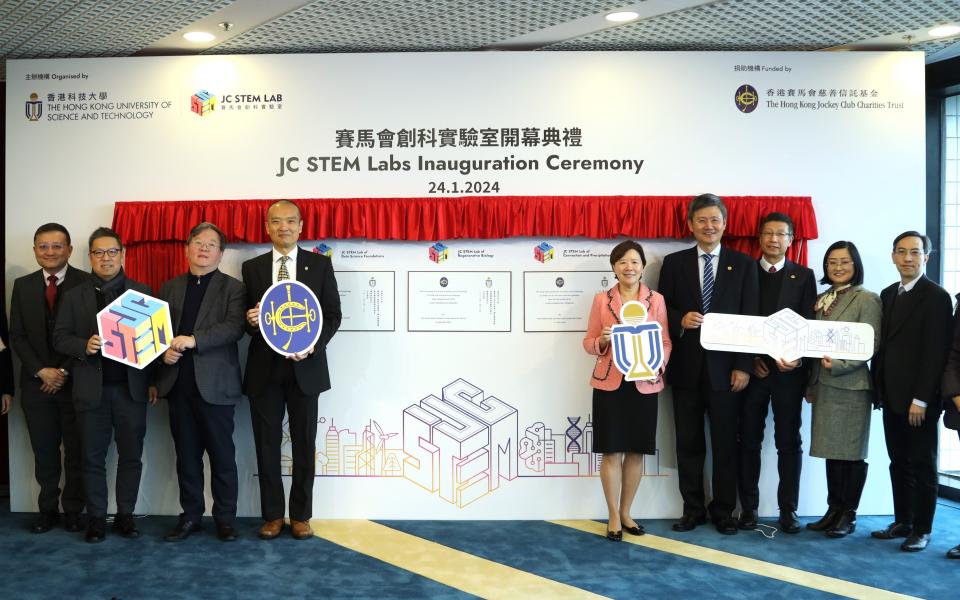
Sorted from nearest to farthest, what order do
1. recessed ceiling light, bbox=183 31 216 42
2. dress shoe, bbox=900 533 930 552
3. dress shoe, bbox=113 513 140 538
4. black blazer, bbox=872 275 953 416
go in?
black blazer, bbox=872 275 953 416 < dress shoe, bbox=900 533 930 552 < dress shoe, bbox=113 513 140 538 < recessed ceiling light, bbox=183 31 216 42

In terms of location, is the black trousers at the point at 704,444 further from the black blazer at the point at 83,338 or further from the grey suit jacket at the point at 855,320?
the black blazer at the point at 83,338

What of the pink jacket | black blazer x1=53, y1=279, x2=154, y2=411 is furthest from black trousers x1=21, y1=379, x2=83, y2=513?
the pink jacket

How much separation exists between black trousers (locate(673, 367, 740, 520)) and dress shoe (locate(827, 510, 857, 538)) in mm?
559

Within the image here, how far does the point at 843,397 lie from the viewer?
14.1ft

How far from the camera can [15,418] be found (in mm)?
4883

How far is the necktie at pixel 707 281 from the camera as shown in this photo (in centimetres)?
436

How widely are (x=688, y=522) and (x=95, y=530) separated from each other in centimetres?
337

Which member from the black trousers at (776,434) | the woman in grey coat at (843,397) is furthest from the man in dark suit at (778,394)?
the woman in grey coat at (843,397)

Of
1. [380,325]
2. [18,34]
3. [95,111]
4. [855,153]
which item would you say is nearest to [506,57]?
[380,325]

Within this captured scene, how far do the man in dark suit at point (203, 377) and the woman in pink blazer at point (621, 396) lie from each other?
2.04m

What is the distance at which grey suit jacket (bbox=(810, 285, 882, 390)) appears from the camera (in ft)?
13.9

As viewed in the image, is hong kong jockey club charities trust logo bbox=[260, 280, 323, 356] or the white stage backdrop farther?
the white stage backdrop

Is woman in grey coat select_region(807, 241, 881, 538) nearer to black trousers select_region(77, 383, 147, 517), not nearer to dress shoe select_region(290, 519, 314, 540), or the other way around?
dress shoe select_region(290, 519, 314, 540)

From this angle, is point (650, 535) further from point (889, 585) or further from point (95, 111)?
point (95, 111)
